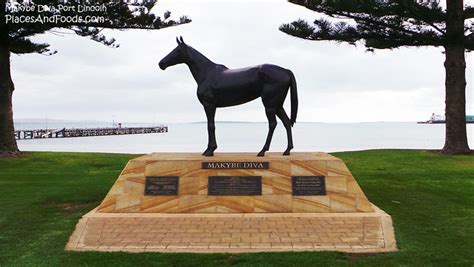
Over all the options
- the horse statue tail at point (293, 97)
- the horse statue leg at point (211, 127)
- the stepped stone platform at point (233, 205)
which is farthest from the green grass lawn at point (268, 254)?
the horse statue leg at point (211, 127)

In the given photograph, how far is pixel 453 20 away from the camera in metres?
14.4

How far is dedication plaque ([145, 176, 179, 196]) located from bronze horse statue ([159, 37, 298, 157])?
0.87 metres

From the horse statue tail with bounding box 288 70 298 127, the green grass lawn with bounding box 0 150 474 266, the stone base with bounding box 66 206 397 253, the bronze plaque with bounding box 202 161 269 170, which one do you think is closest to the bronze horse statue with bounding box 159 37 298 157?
the horse statue tail with bounding box 288 70 298 127

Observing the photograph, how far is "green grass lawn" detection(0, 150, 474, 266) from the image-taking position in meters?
4.93

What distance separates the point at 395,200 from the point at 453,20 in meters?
9.18

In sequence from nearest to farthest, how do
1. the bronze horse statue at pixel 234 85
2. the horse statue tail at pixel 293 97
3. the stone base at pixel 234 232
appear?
the stone base at pixel 234 232 < the bronze horse statue at pixel 234 85 < the horse statue tail at pixel 293 97

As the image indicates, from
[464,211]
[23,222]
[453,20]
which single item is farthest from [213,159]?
[453,20]

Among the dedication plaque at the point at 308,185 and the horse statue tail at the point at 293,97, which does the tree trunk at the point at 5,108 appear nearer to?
the horse statue tail at the point at 293,97

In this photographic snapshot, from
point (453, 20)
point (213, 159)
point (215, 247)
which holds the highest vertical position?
point (453, 20)

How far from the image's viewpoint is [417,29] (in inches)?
594

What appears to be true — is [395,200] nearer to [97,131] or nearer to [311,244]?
[311,244]

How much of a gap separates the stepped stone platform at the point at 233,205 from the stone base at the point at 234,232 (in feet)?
0.04

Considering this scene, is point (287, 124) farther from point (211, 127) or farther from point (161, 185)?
point (161, 185)

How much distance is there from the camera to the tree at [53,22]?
1371 cm
